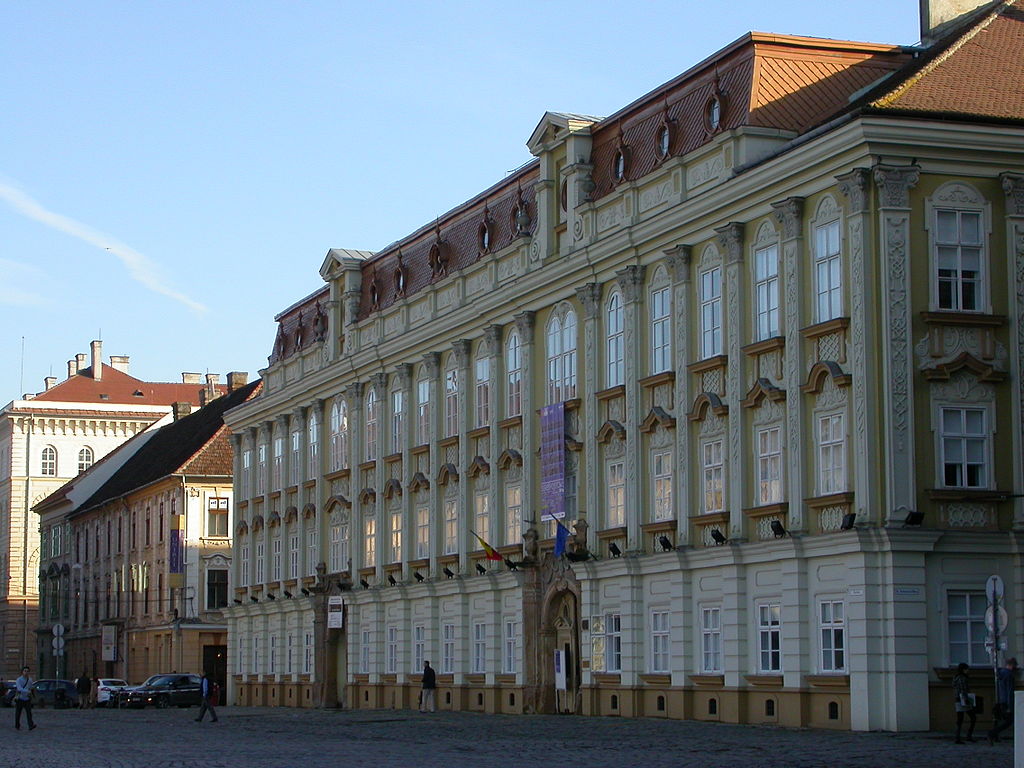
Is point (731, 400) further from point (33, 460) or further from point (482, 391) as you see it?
point (33, 460)

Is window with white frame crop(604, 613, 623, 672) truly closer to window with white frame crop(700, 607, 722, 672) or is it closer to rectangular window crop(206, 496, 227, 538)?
window with white frame crop(700, 607, 722, 672)

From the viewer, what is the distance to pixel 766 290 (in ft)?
144

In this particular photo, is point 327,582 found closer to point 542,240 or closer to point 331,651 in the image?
point 331,651

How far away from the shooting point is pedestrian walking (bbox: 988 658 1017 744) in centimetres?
3425

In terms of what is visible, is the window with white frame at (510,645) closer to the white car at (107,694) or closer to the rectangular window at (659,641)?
the rectangular window at (659,641)

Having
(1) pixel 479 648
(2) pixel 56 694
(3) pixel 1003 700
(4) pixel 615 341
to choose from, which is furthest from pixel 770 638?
(2) pixel 56 694

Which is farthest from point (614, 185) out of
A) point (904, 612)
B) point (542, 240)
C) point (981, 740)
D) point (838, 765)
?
point (838, 765)

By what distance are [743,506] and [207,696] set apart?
62.7ft

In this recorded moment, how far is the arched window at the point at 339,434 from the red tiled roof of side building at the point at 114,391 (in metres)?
67.9

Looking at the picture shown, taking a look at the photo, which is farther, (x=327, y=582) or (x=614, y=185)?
(x=327, y=582)

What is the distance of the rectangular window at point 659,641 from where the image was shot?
47.9m

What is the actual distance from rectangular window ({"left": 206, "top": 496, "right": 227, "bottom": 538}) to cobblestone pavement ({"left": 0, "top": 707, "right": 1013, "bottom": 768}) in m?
47.6

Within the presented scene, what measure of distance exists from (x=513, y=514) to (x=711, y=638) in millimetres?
12400

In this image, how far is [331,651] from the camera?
71438mm
